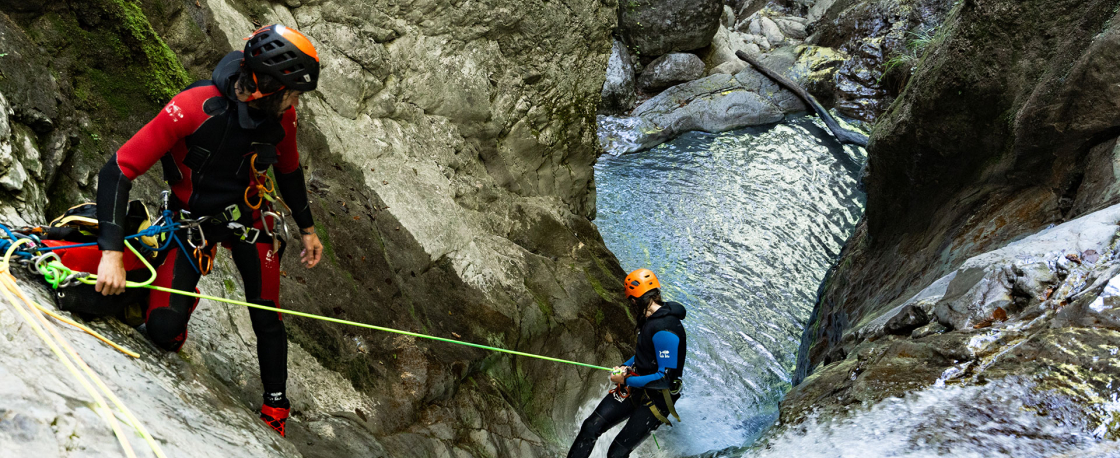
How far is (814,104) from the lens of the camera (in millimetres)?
17703

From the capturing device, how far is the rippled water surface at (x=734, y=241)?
24.0 ft

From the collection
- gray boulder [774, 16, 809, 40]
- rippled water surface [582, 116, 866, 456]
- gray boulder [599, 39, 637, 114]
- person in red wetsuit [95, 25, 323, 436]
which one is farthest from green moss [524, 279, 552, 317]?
gray boulder [774, 16, 809, 40]

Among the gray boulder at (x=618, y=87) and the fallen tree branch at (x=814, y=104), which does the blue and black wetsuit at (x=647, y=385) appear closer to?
the fallen tree branch at (x=814, y=104)

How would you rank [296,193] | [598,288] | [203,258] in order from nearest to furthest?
[203,258], [296,193], [598,288]

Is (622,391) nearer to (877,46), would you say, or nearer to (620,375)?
(620,375)

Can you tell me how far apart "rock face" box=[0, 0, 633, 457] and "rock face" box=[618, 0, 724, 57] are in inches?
433

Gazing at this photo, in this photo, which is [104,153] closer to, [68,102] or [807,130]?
[68,102]

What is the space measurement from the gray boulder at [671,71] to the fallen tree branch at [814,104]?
148 centimetres

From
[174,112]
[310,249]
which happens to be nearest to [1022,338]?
[310,249]

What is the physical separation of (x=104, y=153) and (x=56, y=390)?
2361 mm

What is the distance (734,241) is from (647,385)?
21.8 feet

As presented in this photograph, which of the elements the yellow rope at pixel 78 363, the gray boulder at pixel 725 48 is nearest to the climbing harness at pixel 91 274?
the yellow rope at pixel 78 363

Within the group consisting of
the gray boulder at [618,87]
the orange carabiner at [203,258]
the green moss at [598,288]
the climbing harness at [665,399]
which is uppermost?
the gray boulder at [618,87]

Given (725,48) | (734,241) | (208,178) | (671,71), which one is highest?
(725,48)
